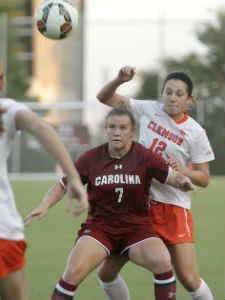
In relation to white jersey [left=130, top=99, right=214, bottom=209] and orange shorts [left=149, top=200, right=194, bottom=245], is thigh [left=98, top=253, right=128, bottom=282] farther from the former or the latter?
white jersey [left=130, top=99, right=214, bottom=209]

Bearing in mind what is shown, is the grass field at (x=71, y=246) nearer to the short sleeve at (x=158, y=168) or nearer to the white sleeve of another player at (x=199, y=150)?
the white sleeve of another player at (x=199, y=150)

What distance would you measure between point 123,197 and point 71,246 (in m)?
4.48

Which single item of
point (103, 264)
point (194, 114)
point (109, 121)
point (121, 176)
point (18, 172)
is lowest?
point (18, 172)

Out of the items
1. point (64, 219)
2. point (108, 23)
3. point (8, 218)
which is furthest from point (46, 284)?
point (108, 23)

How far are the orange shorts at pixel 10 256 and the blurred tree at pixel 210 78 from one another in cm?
2299

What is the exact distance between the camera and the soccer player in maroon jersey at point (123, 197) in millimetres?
4781

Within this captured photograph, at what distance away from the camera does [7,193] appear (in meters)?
3.60

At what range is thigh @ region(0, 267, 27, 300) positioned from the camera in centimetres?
363

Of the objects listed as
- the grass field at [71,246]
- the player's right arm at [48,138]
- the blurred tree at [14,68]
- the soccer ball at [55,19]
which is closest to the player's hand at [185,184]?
the player's right arm at [48,138]

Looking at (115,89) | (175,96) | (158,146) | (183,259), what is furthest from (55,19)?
(183,259)

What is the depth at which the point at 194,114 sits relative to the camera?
26516mm

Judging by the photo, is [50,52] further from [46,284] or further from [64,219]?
[46,284]

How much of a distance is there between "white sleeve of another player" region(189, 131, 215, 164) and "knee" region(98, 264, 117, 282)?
3.20 feet

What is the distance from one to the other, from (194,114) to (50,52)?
8.11m
